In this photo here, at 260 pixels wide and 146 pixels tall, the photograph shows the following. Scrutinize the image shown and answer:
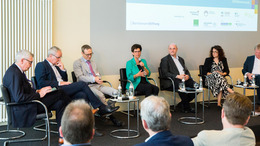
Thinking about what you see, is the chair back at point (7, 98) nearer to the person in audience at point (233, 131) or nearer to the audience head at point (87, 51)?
the audience head at point (87, 51)

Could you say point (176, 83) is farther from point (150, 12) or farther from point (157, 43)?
point (150, 12)

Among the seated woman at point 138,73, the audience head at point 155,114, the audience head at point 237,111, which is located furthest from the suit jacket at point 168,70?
the audience head at point 155,114

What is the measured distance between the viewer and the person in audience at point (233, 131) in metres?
2.03

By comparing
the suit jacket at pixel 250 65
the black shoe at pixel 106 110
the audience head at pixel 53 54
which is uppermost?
the audience head at pixel 53 54

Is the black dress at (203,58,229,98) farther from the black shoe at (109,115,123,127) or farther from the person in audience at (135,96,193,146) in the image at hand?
the person in audience at (135,96,193,146)

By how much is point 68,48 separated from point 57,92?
1.40 m

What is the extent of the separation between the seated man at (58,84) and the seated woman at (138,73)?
1061 mm

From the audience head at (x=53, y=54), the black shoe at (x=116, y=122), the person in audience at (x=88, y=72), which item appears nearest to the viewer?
the audience head at (x=53, y=54)

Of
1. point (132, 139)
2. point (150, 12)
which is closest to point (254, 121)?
point (132, 139)

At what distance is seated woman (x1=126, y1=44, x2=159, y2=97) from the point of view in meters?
5.55

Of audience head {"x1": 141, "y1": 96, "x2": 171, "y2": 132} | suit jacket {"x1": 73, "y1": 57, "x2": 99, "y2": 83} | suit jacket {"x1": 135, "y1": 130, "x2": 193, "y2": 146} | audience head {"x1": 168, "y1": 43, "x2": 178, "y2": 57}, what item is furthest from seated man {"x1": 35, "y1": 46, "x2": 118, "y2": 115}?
suit jacket {"x1": 135, "y1": 130, "x2": 193, "y2": 146}

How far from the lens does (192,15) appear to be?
21.5 feet

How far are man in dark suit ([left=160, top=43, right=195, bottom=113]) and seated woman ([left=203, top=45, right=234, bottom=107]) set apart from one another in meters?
0.45

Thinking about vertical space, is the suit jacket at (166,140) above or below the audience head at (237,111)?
below
